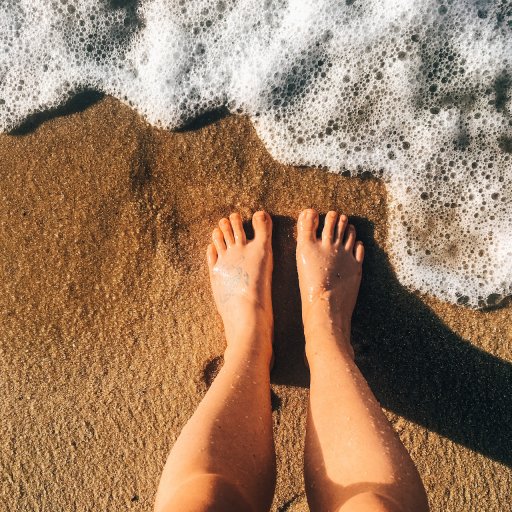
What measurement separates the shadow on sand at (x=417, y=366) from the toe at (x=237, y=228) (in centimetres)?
16

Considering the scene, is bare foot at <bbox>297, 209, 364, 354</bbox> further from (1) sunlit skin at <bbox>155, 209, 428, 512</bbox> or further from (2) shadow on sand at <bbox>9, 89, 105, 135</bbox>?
(2) shadow on sand at <bbox>9, 89, 105, 135</bbox>

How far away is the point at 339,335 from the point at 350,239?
396 millimetres

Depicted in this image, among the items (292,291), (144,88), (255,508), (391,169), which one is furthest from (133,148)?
(255,508)

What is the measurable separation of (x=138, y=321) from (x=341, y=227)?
3.02 ft

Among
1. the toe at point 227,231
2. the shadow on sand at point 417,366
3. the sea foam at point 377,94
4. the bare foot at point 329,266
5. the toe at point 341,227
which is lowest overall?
the shadow on sand at point 417,366

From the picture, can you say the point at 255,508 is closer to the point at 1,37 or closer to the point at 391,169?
the point at 391,169

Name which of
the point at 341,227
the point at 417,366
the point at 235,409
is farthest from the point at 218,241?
the point at 417,366

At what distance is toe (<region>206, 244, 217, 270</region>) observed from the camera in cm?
197

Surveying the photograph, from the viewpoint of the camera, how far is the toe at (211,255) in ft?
6.45

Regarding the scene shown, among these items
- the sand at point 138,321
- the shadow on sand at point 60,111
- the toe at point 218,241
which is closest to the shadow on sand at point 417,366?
the sand at point 138,321

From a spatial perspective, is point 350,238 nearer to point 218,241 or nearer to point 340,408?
point 218,241

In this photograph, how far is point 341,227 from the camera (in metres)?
1.95

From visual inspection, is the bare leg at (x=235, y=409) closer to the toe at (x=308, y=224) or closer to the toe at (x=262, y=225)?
the toe at (x=262, y=225)

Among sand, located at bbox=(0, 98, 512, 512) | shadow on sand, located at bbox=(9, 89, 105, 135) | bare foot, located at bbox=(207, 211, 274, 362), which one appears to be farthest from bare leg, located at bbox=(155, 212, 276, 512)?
shadow on sand, located at bbox=(9, 89, 105, 135)
